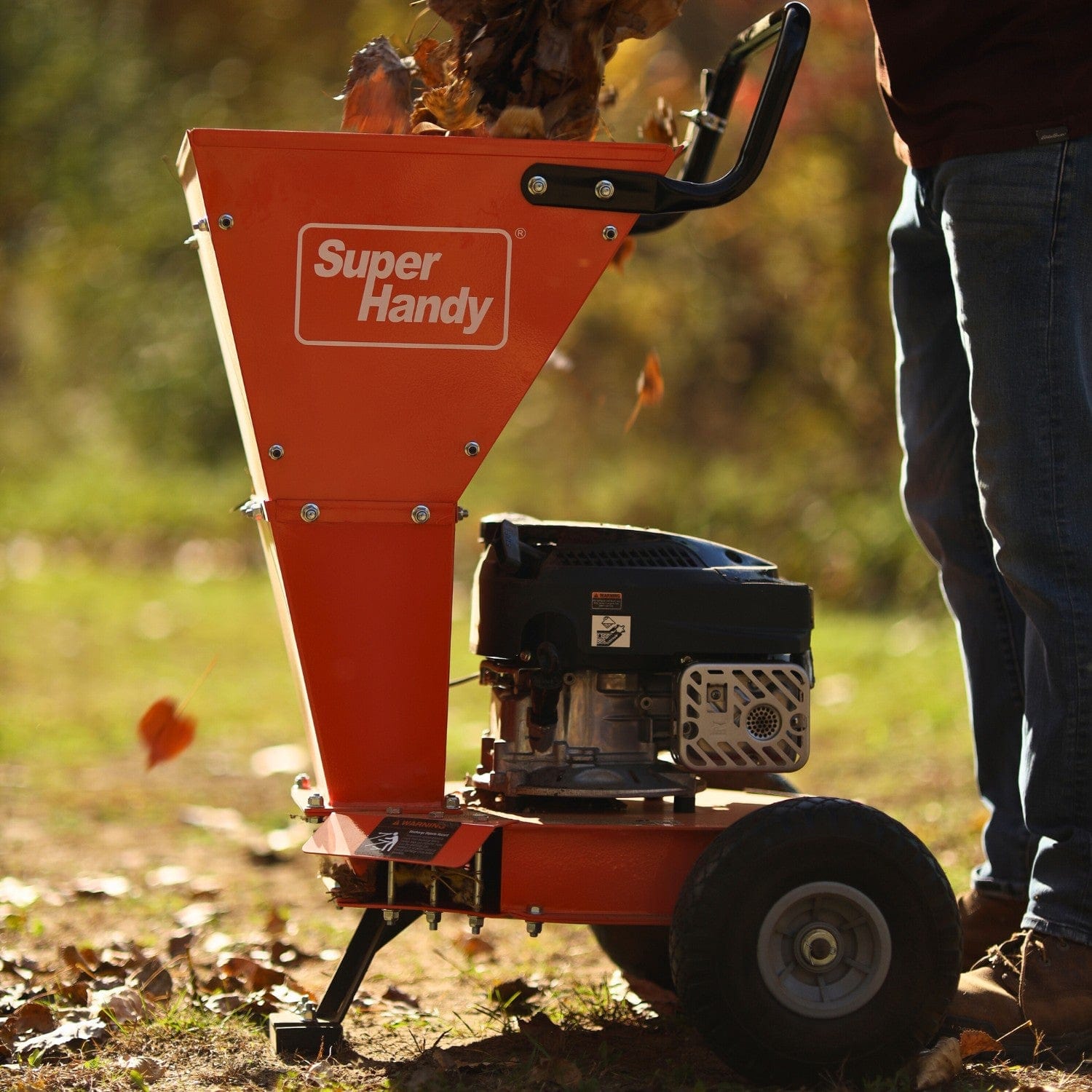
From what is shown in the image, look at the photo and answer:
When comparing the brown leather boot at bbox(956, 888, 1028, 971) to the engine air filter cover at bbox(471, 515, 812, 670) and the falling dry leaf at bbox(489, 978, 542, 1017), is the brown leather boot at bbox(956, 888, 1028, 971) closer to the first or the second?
the engine air filter cover at bbox(471, 515, 812, 670)

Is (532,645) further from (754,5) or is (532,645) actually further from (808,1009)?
(754,5)

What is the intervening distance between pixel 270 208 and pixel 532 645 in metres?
0.74

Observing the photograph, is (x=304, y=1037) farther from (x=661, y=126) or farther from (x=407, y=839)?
(x=661, y=126)

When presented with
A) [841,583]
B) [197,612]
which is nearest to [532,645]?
[197,612]

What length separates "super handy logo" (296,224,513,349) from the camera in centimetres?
204

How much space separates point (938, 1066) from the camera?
81.0 inches

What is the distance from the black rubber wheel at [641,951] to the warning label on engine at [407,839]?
0.56m

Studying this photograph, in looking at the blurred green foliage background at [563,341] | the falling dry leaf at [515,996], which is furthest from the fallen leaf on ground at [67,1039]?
the blurred green foliage background at [563,341]

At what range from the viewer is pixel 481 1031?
234cm

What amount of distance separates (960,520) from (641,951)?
0.91m

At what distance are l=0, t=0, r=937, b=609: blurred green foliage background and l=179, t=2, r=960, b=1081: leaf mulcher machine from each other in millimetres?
4034

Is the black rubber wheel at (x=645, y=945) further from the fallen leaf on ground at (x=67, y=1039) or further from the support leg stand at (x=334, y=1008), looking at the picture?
the fallen leaf on ground at (x=67, y=1039)

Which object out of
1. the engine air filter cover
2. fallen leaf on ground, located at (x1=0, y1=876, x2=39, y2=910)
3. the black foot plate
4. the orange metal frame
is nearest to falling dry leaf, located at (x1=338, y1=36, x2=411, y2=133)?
the orange metal frame

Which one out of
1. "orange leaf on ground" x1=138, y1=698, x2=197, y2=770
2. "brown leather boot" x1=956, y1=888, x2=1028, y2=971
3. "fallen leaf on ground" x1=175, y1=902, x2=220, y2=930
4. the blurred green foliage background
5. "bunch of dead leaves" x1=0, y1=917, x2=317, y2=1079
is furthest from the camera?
the blurred green foliage background
